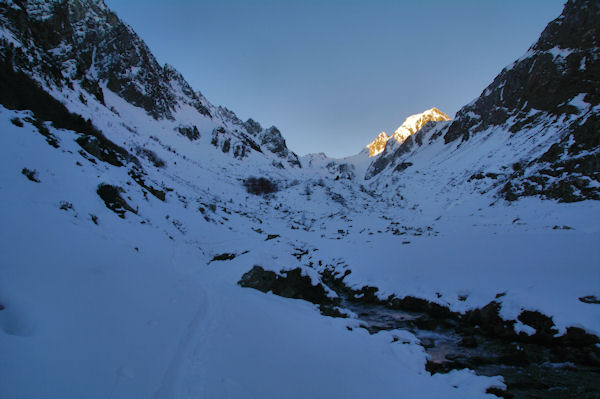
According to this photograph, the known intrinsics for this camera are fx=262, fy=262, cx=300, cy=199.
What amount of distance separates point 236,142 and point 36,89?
44.4 m

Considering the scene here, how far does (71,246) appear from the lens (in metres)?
5.64

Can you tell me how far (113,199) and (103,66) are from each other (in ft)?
202

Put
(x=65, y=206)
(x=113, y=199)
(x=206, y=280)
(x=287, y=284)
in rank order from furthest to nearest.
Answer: (x=113, y=199) < (x=287, y=284) < (x=206, y=280) < (x=65, y=206)

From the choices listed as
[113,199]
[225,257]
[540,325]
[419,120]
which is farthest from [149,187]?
[419,120]

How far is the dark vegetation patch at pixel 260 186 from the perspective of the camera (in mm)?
46503

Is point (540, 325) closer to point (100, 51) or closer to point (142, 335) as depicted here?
point (142, 335)

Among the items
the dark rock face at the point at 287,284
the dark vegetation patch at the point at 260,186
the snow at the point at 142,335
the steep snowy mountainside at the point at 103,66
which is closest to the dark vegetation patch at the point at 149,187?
the snow at the point at 142,335

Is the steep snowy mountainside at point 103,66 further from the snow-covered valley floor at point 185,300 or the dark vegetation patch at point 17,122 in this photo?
Result: the snow-covered valley floor at point 185,300

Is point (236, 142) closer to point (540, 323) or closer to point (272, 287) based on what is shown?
point (272, 287)

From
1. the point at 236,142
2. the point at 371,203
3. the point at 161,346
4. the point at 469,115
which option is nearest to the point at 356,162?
the point at 469,115

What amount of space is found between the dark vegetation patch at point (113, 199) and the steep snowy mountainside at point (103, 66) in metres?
18.7

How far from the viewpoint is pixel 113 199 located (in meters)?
11.8

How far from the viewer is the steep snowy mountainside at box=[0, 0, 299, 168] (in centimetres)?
3069

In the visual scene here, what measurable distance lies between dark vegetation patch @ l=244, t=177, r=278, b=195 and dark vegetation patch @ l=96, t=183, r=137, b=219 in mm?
32777
